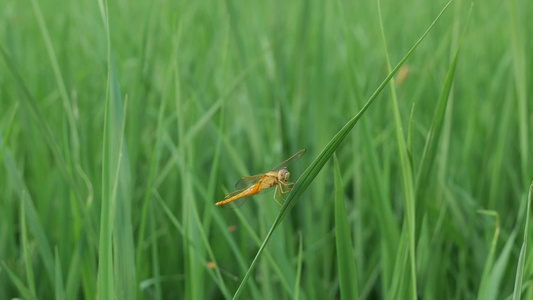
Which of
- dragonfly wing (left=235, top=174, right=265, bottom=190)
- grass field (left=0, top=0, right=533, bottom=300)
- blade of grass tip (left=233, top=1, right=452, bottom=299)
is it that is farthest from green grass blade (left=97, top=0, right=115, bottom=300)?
dragonfly wing (left=235, top=174, right=265, bottom=190)

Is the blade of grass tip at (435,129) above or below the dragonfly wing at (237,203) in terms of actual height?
above

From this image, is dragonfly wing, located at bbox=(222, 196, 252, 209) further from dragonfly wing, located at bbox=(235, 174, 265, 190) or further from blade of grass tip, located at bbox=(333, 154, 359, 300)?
blade of grass tip, located at bbox=(333, 154, 359, 300)

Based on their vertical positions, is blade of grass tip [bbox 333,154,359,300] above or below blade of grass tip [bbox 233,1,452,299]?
below

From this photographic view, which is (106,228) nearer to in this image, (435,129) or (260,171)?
(435,129)

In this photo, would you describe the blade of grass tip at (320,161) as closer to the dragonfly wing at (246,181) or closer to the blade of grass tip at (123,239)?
the blade of grass tip at (123,239)

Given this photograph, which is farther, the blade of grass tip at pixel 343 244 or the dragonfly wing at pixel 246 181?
the dragonfly wing at pixel 246 181

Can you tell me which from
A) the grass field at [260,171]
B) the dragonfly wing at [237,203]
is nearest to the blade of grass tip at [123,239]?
the grass field at [260,171]

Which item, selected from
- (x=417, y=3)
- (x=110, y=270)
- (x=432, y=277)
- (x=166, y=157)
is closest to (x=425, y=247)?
(x=432, y=277)
